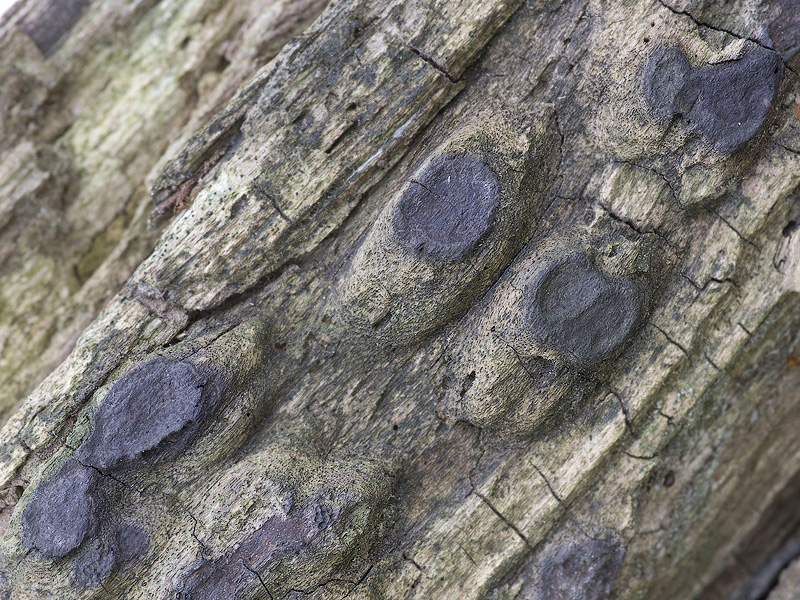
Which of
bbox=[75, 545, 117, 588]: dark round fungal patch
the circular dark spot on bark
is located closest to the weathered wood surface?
bbox=[75, 545, 117, 588]: dark round fungal patch

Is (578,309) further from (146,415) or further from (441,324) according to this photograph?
(146,415)

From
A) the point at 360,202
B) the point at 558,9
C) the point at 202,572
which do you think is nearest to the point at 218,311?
the point at 360,202

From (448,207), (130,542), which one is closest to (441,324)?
(448,207)

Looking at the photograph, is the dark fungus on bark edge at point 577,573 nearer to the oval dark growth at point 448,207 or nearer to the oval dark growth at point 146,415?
the oval dark growth at point 448,207

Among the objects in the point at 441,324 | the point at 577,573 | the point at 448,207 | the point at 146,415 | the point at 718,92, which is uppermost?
the point at 718,92

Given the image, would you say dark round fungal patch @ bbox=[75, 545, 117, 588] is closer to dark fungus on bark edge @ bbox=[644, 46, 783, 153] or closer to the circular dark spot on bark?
the circular dark spot on bark

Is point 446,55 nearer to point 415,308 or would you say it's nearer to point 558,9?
point 558,9
